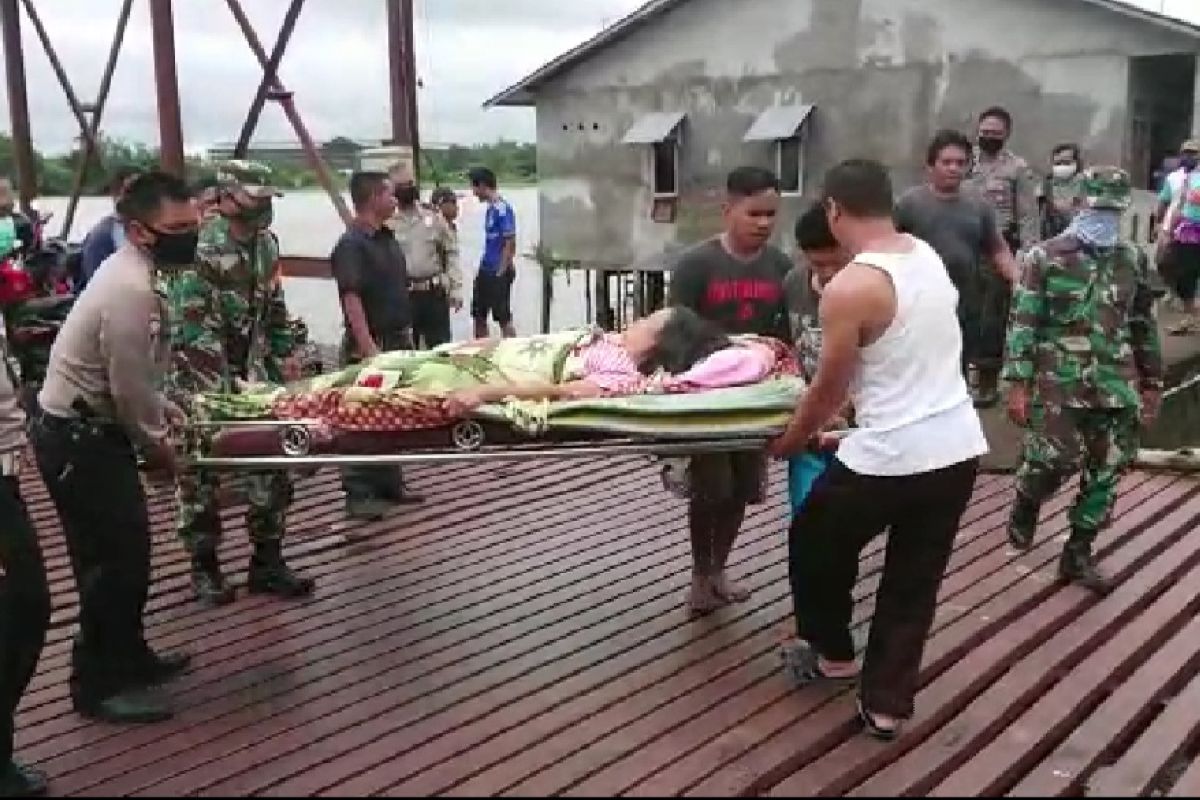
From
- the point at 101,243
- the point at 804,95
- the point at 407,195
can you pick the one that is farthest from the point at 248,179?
the point at 804,95

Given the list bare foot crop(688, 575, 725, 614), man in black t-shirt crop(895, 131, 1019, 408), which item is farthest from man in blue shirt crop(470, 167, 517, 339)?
bare foot crop(688, 575, 725, 614)

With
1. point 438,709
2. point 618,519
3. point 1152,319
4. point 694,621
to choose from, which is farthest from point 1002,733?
point 618,519

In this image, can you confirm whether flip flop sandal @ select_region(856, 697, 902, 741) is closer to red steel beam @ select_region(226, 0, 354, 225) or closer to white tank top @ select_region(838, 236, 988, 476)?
white tank top @ select_region(838, 236, 988, 476)

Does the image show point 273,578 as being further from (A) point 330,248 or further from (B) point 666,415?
(A) point 330,248

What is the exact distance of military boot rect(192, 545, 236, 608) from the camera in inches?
196

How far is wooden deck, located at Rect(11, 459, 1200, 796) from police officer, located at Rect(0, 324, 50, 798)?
0.48ft

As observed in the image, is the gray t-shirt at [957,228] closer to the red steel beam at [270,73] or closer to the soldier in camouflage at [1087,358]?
the soldier in camouflage at [1087,358]

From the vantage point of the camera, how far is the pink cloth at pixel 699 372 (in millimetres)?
4297

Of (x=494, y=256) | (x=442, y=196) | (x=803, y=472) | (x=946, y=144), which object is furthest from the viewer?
(x=494, y=256)

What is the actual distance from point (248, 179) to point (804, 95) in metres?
14.5

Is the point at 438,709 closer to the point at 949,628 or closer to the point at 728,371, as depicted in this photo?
the point at 728,371

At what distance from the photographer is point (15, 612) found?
3.52m

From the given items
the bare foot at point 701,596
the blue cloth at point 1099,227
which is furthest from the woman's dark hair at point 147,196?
the blue cloth at point 1099,227

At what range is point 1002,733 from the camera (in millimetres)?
3768
